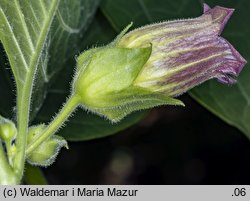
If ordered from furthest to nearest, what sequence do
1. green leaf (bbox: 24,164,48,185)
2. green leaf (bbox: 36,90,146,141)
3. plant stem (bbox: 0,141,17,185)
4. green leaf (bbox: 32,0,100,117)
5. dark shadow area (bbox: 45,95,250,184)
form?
1. dark shadow area (bbox: 45,95,250,184)
2. green leaf (bbox: 36,90,146,141)
3. green leaf (bbox: 24,164,48,185)
4. green leaf (bbox: 32,0,100,117)
5. plant stem (bbox: 0,141,17,185)

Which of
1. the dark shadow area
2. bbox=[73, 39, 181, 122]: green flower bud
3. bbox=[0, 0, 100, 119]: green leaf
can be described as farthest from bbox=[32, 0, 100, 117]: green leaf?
the dark shadow area

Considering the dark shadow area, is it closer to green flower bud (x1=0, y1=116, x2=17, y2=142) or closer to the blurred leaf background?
the blurred leaf background

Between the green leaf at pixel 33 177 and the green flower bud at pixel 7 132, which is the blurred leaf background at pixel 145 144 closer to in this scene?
the green leaf at pixel 33 177

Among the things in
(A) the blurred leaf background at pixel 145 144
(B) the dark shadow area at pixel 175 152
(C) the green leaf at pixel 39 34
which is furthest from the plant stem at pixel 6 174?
(B) the dark shadow area at pixel 175 152

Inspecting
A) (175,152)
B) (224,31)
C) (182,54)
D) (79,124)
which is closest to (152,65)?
(182,54)

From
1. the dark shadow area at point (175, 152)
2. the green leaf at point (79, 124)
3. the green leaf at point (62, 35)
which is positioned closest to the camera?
the green leaf at point (62, 35)

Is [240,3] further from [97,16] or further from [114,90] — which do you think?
[114,90]

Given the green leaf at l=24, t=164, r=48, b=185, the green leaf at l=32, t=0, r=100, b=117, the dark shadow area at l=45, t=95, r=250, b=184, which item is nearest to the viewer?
the green leaf at l=32, t=0, r=100, b=117
